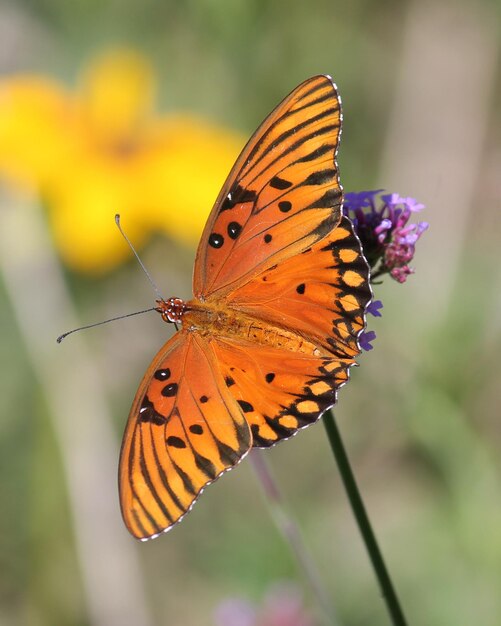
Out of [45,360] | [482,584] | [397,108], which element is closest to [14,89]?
[45,360]

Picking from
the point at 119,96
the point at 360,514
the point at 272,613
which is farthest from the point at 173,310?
the point at 119,96

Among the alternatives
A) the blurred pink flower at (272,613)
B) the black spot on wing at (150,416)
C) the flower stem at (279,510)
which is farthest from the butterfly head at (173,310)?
the blurred pink flower at (272,613)

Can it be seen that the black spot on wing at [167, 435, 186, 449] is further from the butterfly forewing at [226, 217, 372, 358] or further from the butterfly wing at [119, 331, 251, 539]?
the butterfly forewing at [226, 217, 372, 358]

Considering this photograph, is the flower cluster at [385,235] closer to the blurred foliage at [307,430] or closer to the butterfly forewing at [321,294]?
the butterfly forewing at [321,294]

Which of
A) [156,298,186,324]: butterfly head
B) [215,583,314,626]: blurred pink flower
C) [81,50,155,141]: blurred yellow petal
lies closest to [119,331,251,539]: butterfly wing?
[156,298,186,324]: butterfly head

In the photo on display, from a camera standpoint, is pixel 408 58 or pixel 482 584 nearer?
pixel 482 584

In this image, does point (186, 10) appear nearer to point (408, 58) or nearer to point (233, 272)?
point (408, 58)

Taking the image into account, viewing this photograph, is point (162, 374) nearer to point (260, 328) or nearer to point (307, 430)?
point (260, 328)
